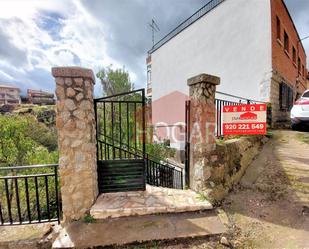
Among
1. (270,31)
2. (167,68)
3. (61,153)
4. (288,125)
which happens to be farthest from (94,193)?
(167,68)

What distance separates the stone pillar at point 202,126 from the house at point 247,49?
20.2 feet

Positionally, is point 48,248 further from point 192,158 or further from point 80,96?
point 192,158

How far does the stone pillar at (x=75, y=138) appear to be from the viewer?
289cm

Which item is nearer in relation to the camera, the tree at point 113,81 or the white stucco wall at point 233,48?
the white stucco wall at point 233,48

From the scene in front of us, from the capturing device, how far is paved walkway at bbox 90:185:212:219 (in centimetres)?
302

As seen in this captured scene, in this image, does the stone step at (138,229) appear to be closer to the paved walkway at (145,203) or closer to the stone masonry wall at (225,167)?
the paved walkway at (145,203)

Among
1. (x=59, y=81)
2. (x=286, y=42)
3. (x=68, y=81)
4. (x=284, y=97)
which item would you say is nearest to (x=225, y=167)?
(x=68, y=81)

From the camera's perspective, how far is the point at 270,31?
8.07 metres

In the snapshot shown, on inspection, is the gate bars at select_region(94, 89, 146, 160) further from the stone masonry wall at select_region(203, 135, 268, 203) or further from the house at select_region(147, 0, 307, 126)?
the house at select_region(147, 0, 307, 126)

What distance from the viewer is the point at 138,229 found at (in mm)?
2723

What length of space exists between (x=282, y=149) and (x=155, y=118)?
39.0ft

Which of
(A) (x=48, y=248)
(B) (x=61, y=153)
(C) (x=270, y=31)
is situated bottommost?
(A) (x=48, y=248)

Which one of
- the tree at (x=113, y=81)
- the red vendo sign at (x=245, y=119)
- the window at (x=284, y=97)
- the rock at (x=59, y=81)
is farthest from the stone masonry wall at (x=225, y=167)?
the tree at (x=113, y=81)

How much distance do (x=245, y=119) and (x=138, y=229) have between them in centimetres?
316
